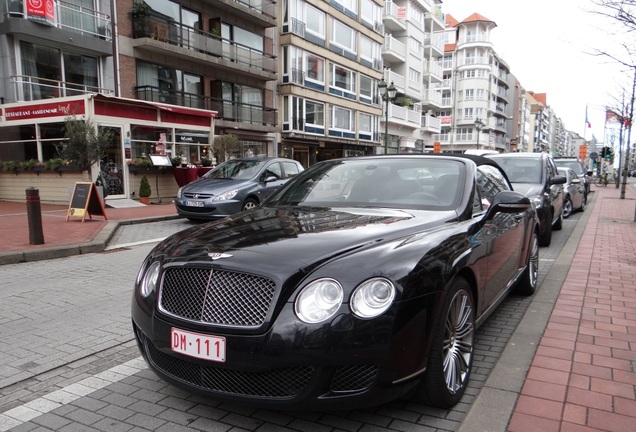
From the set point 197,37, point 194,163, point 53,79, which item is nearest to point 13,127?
point 53,79

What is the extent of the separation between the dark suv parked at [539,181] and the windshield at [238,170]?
19.4ft

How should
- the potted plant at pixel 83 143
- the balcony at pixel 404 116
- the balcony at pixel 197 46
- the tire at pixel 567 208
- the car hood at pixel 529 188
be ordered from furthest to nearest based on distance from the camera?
the balcony at pixel 404 116, the balcony at pixel 197 46, the potted plant at pixel 83 143, the tire at pixel 567 208, the car hood at pixel 529 188

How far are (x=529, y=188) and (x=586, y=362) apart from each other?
526 centimetres

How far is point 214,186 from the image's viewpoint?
11.3 metres

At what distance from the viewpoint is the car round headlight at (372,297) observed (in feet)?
7.05

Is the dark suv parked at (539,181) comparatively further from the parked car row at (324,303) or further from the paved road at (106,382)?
the parked car row at (324,303)

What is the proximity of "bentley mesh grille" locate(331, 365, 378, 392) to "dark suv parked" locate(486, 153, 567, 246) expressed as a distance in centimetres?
622

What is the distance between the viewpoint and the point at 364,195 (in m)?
3.72

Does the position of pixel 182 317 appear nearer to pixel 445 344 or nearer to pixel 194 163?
pixel 445 344

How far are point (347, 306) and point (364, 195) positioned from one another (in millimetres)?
1698

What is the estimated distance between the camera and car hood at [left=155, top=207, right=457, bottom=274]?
2.35 m

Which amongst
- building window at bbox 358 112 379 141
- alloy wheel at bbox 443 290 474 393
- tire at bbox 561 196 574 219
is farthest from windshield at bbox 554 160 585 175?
building window at bbox 358 112 379 141

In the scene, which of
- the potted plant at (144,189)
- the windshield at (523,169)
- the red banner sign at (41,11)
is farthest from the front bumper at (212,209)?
the red banner sign at (41,11)

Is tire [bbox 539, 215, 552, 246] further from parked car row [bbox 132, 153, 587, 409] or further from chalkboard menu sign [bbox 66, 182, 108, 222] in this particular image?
chalkboard menu sign [bbox 66, 182, 108, 222]
